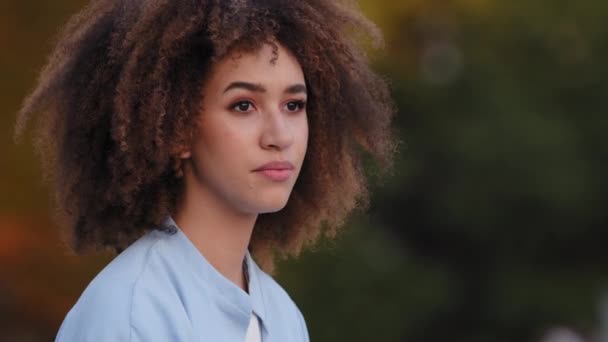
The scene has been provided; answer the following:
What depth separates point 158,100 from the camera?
3879mm

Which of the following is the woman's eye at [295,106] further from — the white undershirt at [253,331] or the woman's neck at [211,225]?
the white undershirt at [253,331]

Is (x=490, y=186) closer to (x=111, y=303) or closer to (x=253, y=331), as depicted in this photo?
(x=253, y=331)

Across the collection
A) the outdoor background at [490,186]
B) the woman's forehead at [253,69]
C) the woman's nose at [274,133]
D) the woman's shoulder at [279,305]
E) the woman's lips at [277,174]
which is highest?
the outdoor background at [490,186]

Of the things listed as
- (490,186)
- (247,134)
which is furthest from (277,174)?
(490,186)

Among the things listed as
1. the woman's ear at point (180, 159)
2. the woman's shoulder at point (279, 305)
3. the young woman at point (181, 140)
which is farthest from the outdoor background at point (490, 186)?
the woman's ear at point (180, 159)

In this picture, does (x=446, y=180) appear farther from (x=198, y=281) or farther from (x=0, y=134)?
(x=198, y=281)

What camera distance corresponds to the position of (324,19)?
4.13 m

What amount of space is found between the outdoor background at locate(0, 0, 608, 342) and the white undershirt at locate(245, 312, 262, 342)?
8617mm

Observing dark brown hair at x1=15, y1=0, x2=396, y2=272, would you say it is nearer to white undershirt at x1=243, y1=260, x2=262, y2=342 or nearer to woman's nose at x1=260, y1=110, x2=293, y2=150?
woman's nose at x1=260, y1=110, x2=293, y2=150

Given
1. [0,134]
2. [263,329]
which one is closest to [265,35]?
[263,329]

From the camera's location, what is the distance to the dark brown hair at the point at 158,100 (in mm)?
3883

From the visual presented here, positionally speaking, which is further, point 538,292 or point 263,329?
point 538,292

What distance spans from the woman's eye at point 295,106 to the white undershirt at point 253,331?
1.75 feet

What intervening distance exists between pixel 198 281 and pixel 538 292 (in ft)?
34.8
